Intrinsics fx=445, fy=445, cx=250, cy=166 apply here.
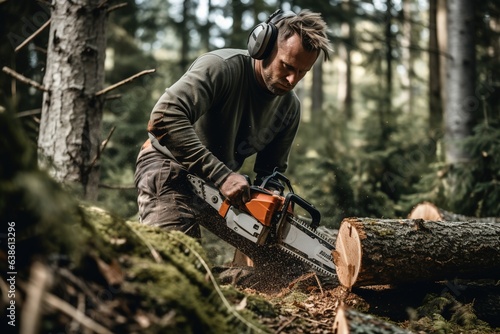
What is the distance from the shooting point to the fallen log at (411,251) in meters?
2.77

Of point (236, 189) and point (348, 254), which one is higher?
point (236, 189)

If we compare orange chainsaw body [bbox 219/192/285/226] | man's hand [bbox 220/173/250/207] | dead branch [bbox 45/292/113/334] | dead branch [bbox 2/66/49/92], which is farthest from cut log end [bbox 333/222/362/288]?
dead branch [bbox 2/66/49/92]

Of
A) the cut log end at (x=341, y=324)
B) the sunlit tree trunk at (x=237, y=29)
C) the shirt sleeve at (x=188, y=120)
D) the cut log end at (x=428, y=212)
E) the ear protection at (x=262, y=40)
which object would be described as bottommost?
the cut log end at (x=428, y=212)

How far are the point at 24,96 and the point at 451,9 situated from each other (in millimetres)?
6344

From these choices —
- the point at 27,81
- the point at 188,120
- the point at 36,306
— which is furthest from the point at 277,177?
the point at 36,306

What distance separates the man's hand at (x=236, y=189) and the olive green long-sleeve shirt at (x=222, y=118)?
50mm

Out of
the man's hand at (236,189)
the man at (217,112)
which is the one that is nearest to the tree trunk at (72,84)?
the man at (217,112)

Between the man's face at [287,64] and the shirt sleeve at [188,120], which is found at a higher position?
the man's face at [287,64]

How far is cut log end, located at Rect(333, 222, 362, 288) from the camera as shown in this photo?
278 centimetres

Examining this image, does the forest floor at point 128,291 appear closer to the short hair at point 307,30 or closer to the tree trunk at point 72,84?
the tree trunk at point 72,84

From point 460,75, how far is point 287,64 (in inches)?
161

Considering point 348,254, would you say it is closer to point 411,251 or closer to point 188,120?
point 411,251

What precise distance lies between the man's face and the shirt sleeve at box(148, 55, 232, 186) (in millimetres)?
453

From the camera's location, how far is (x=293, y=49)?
3.29 meters
